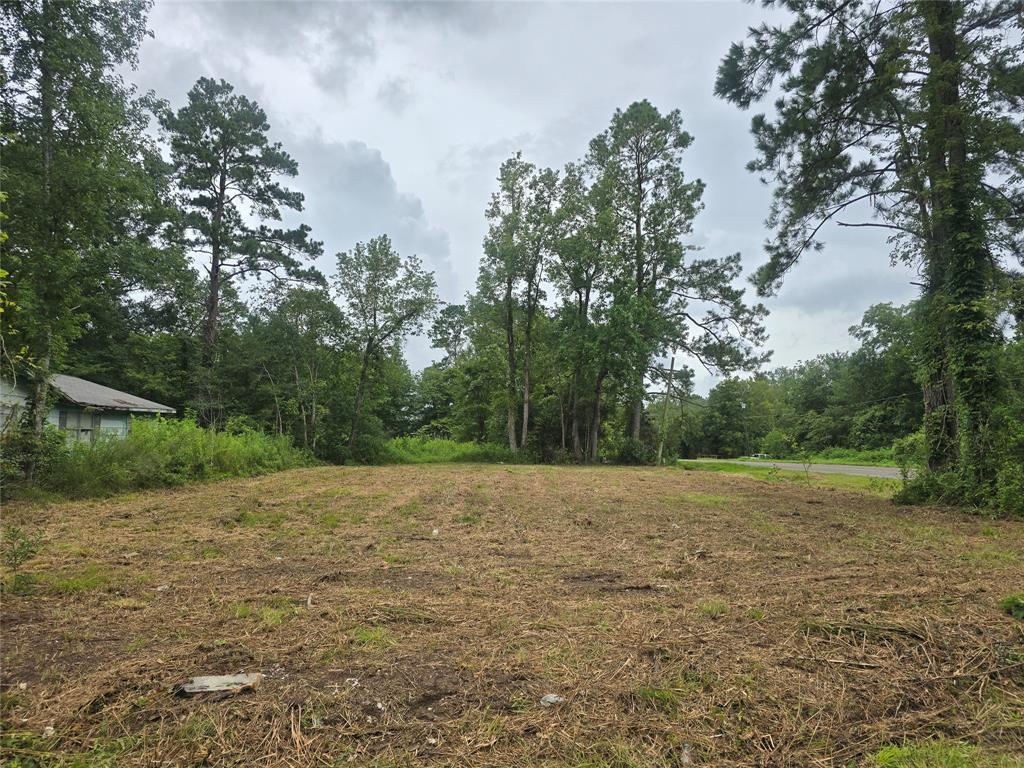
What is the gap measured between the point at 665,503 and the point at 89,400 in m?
15.8

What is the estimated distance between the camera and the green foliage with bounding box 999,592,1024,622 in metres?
Answer: 2.78

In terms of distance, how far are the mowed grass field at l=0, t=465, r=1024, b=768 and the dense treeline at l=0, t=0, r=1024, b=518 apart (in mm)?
2607

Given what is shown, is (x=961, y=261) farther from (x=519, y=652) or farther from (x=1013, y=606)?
(x=519, y=652)

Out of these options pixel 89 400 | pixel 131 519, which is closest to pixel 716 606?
pixel 131 519

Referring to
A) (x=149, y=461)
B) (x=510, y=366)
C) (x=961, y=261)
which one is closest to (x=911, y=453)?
(x=961, y=261)

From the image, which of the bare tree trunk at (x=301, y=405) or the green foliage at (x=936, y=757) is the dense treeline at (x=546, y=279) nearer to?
the bare tree trunk at (x=301, y=405)

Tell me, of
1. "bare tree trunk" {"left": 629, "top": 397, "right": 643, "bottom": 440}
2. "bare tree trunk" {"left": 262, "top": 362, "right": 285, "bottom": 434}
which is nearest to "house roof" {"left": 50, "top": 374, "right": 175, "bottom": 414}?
"bare tree trunk" {"left": 262, "top": 362, "right": 285, "bottom": 434}

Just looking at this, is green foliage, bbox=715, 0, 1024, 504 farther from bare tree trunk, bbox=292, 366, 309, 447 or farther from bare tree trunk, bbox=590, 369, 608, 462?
bare tree trunk, bbox=292, 366, 309, 447

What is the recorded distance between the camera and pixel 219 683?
2131 millimetres

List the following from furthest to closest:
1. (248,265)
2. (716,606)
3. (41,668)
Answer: (248,265) → (716,606) → (41,668)

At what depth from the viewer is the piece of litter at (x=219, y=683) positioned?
2.08 meters

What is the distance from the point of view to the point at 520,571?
411 cm

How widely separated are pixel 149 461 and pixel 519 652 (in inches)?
415

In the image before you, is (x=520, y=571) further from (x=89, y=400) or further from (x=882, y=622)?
(x=89, y=400)
